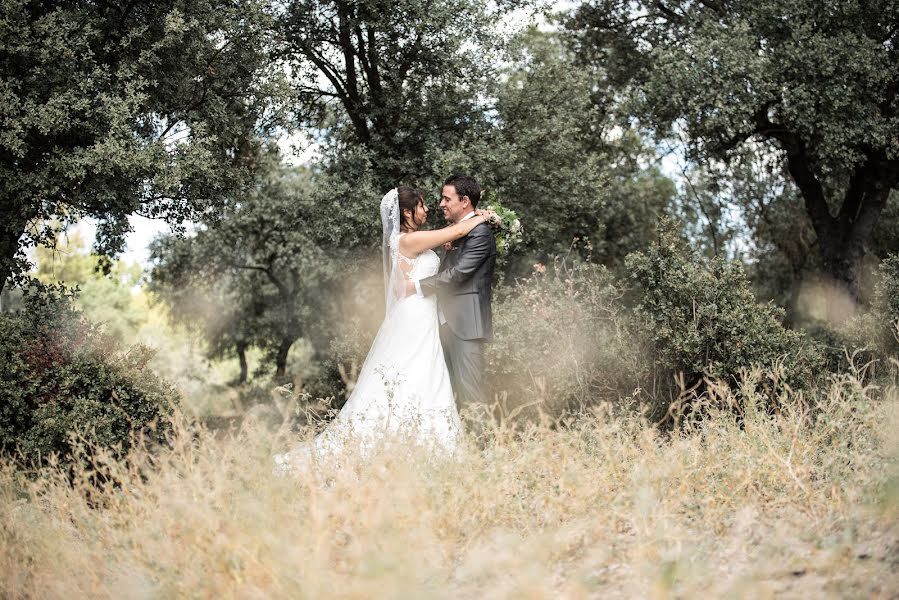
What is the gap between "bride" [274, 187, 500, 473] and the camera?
6930 millimetres

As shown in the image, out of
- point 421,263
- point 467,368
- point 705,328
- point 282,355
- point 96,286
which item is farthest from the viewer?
point 96,286

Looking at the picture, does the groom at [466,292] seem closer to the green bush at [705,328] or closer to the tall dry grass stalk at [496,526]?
the tall dry grass stalk at [496,526]

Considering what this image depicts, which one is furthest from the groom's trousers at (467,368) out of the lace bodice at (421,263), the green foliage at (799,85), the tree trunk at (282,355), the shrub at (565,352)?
the tree trunk at (282,355)

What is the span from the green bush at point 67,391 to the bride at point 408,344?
1905 mm

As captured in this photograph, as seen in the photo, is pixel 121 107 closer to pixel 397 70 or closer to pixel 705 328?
pixel 397 70

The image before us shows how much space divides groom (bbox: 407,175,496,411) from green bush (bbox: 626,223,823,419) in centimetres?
219

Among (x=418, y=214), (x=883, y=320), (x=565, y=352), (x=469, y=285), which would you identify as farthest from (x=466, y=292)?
(x=883, y=320)

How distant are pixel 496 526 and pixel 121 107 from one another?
6.52 m

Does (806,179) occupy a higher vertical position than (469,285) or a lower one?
higher

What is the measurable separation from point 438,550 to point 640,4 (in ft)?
47.9

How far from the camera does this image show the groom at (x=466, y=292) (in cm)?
707

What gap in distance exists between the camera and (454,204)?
24.0ft

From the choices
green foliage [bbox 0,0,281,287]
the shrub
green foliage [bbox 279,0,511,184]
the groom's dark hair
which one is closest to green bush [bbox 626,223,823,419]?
the shrub

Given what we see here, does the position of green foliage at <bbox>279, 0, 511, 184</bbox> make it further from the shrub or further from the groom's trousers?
the groom's trousers
